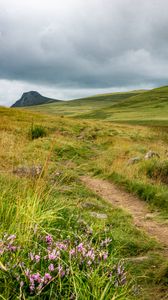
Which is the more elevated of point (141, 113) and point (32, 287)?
point (141, 113)

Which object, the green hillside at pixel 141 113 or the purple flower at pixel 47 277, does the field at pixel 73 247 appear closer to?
the purple flower at pixel 47 277

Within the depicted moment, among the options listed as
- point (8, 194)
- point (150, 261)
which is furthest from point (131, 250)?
point (8, 194)

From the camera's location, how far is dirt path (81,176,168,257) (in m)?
7.44

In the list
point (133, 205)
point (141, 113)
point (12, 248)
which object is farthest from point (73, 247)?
point (141, 113)

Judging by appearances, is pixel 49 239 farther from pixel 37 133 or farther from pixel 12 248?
pixel 37 133

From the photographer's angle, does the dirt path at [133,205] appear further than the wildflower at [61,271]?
Yes

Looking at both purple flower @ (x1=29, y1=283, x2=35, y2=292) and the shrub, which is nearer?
purple flower @ (x1=29, y1=283, x2=35, y2=292)

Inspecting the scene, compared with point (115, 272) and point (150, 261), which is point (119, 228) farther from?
point (115, 272)

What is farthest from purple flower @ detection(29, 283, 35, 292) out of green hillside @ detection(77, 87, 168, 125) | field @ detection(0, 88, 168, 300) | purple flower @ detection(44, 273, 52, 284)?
green hillside @ detection(77, 87, 168, 125)

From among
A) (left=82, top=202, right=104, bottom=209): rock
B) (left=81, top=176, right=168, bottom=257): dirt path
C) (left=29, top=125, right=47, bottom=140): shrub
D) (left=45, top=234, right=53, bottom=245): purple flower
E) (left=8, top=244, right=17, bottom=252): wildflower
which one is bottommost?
(left=81, top=176, right=168, bottom=257): dirt path

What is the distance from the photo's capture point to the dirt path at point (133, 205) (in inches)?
293

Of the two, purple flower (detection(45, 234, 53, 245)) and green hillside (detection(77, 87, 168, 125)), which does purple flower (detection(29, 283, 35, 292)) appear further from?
green hillside (detection(77, 87, 168, 125))

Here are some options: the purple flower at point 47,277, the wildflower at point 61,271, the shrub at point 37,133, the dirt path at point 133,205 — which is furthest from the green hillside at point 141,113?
the purple flower at point 47,277

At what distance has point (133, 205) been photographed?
988cm
